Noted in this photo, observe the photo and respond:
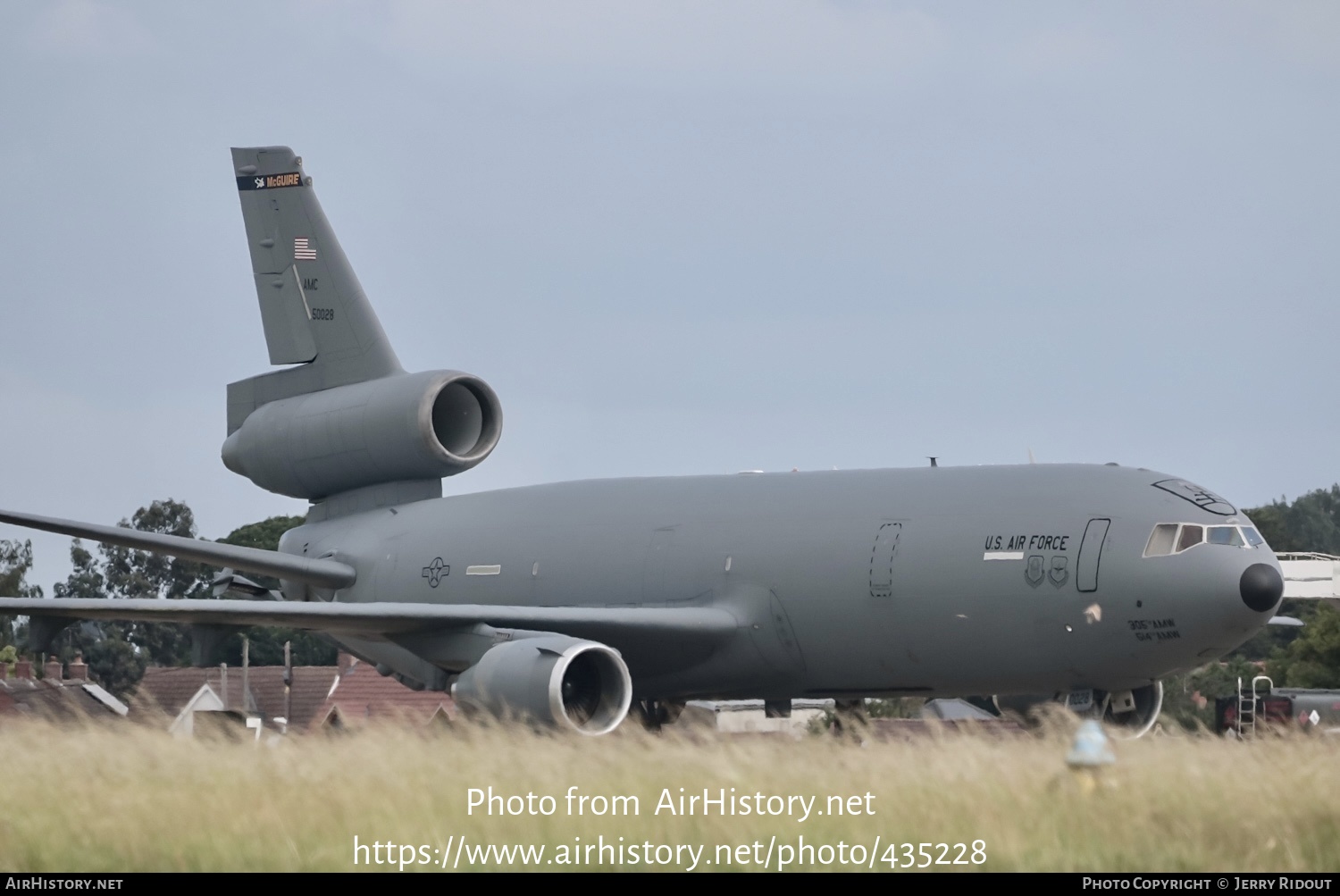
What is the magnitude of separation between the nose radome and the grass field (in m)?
3.15

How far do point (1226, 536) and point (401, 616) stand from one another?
343 inches

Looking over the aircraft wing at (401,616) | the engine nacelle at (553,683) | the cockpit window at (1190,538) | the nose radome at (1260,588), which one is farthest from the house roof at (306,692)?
the nose radome at (1260,588)

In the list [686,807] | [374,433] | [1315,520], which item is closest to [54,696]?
[374,433]

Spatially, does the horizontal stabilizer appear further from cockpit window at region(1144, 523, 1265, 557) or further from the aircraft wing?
cockpit window at region(1144, 523, 1265, 557)

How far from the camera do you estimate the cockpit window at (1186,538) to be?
18.9 meters

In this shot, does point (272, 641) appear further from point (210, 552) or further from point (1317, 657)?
point (210, 552)

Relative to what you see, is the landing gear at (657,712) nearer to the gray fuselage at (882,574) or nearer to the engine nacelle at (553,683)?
the gray fuselage at (882,574)

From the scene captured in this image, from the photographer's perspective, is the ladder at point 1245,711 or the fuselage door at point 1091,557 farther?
the ladder at point 1245,711

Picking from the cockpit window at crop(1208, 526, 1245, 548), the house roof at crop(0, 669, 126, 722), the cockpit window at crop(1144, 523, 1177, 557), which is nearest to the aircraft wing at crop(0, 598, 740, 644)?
the cockpit window at crop(1144, 523, 1177, 557)

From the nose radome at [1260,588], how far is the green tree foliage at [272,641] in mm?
51521

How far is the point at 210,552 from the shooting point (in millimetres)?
23859

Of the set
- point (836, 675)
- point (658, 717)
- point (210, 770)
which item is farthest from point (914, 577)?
point (210, 770)
